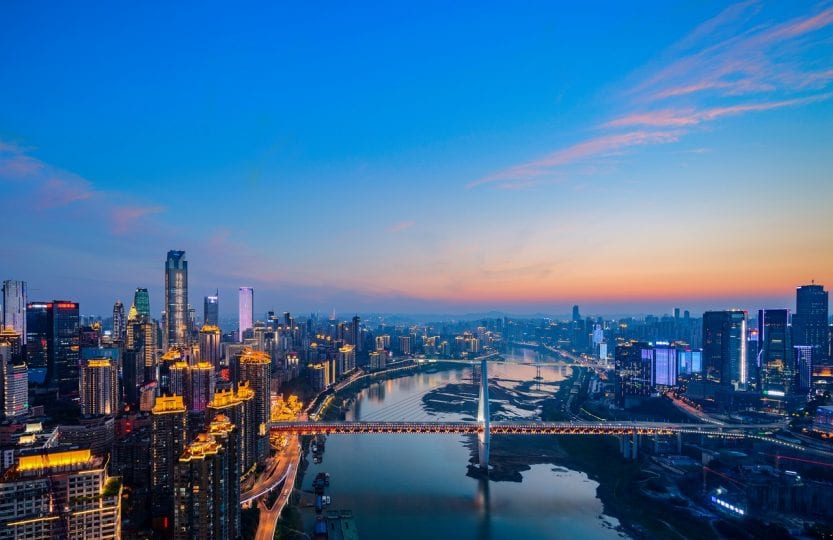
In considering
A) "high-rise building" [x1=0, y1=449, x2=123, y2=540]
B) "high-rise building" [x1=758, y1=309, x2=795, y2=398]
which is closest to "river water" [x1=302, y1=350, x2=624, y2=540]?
"high-rise building" [x1=0, y1=449, x2=123, y2=540]

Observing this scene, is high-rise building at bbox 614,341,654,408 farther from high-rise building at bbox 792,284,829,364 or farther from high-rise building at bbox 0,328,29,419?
high-rise building at bbox 0,328,29,419

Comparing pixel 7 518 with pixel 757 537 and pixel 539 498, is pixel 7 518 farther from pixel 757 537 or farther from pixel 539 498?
pixel 757 537

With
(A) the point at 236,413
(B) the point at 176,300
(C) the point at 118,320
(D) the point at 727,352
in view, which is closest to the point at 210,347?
(C) the point at 118,320

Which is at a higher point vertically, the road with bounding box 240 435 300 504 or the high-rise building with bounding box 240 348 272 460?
the high-rise building with bounding box 240 348 272 460

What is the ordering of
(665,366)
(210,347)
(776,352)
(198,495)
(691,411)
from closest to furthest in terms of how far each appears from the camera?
(198,495) < (691,411) < (776,352) < (665,366) < (210,347)

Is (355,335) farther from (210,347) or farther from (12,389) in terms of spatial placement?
(12,389)

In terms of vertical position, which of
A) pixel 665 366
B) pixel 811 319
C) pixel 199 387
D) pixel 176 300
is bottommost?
pixel 665 366

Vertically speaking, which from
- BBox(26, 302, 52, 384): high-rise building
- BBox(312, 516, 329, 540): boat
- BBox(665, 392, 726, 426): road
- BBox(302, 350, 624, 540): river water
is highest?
BBox(26, 302, 52, 384): high-rise building
